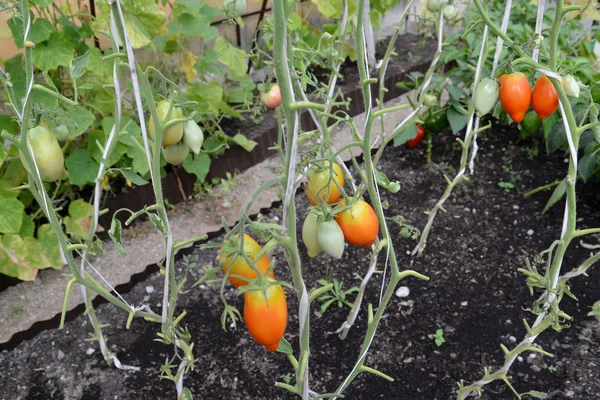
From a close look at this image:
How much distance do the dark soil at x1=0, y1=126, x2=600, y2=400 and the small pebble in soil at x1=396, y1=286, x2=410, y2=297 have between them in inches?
0.5

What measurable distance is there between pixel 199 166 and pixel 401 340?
96 centimetres

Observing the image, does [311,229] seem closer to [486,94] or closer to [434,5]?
[486,94]

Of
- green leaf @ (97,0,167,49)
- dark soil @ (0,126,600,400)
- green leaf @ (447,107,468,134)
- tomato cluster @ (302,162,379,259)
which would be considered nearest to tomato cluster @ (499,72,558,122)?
tomato cluster @ (302,162,379,259)

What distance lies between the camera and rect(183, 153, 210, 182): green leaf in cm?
186

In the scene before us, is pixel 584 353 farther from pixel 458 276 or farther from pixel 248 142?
pixel 248 142

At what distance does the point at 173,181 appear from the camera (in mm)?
1926

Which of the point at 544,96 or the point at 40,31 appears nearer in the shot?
the point at 544,96

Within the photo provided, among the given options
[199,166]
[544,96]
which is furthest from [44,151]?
[199,166]

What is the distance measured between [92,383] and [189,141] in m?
0.74

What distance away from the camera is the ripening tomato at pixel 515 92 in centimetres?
95

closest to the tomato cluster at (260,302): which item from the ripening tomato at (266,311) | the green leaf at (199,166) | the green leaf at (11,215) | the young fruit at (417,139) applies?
the ripening tomato at (266,311)

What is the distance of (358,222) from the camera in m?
0.78

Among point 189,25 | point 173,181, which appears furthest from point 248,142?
point 189,25

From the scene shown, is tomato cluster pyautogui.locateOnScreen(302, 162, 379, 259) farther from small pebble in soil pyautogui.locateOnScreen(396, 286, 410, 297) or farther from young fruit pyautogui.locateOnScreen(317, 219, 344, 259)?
small pebble in soil pyautogui.locateOnScreen(396, 286, 410, 297)
